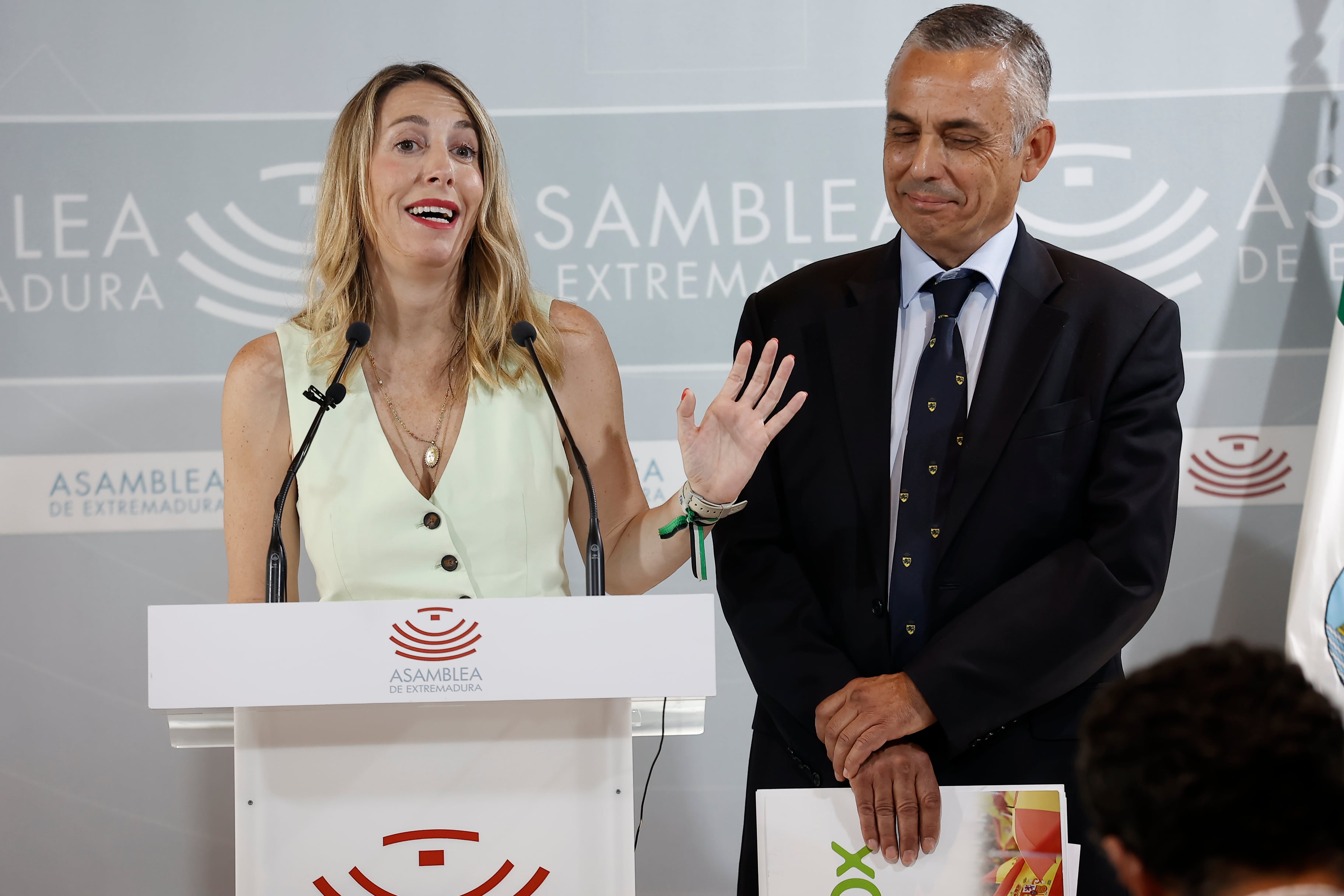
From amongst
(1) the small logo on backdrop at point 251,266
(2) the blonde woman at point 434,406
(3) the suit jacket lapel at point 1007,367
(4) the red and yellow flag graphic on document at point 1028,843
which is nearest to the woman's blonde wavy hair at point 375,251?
(2) the blonde woman at point 434,406

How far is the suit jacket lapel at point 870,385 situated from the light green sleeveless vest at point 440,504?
524mm

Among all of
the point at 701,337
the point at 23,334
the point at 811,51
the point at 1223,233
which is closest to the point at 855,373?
the point at 701,337

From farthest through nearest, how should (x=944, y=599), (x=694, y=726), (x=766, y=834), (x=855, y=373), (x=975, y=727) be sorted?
(x=855, y=373) → (x=944, y=599) → (x=975, y=727) → (x=694, y=726) → (x=766, y=834)

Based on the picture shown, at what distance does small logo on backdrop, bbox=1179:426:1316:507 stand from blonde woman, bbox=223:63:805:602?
194 cm

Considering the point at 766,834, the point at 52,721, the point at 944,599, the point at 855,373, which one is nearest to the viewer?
the point at 766,834

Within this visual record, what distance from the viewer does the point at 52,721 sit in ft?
11.6

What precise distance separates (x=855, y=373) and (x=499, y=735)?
0.89 m

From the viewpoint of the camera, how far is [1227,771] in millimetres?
864

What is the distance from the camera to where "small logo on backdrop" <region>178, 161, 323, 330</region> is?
140 inches

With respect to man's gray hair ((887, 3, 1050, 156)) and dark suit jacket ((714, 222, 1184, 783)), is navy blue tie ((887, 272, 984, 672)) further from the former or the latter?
man's gray hair ((887, 3, 1050, 156))

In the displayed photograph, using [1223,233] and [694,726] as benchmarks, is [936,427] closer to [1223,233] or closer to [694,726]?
[694,726]

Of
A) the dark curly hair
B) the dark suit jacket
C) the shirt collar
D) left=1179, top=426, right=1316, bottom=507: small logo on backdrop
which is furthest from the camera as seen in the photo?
left=1179, top=426, right=1316, bottom=507: small logo on backdrop

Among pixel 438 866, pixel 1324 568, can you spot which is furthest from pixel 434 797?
pixel 1324 568

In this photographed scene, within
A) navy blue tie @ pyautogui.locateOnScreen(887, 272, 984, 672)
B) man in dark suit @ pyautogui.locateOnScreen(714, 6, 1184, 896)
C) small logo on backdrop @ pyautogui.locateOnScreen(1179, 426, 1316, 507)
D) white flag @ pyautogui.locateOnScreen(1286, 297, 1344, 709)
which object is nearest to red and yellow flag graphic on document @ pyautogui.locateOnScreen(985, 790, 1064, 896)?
man in dark suit @ pyautogui.locateOnScreen(714, 6, 1184, 896)
